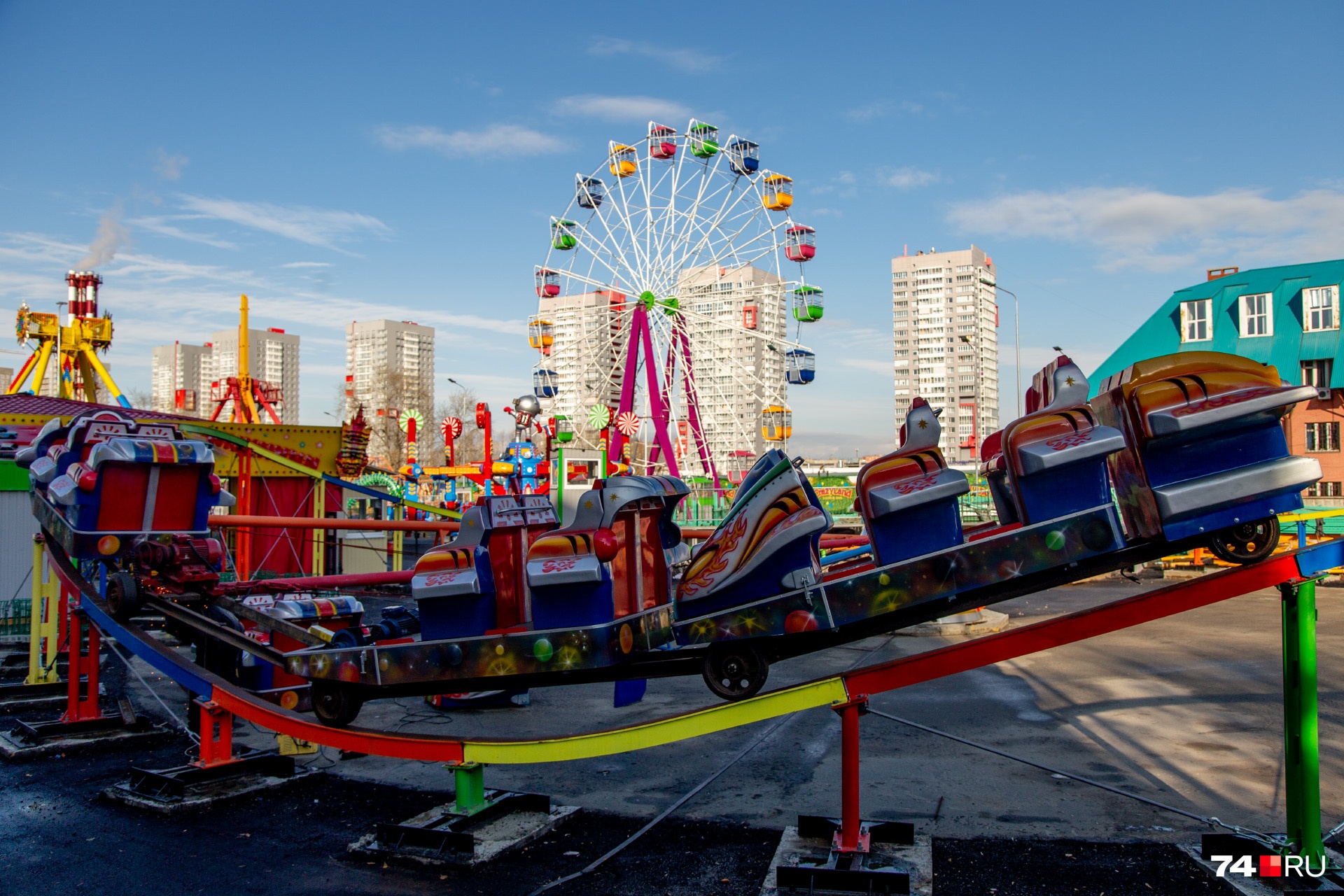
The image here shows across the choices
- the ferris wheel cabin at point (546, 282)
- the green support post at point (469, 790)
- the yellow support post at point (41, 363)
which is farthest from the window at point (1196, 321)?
the yellow support post at point (41, 363)

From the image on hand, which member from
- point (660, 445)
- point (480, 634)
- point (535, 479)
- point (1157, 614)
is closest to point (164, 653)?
point (480, 634)

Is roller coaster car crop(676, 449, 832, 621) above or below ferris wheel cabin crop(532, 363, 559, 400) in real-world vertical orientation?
below

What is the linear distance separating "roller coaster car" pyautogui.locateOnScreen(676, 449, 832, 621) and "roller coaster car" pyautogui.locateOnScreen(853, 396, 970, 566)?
311mm

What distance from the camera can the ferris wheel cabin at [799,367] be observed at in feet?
111

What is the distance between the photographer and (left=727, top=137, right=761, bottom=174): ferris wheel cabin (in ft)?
113

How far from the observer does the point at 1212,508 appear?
4676mm

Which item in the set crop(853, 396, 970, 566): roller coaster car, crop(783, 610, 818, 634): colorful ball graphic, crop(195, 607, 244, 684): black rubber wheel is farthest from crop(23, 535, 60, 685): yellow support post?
crop(853, 396, 970, 566): roller coaster car

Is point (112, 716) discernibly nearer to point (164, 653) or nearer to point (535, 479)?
point (164, 653)

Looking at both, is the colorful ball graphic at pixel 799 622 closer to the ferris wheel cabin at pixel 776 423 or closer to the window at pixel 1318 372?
the ferris wheel cabin at pixel 776 423

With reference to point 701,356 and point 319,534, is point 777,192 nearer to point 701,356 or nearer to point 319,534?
point 701,356

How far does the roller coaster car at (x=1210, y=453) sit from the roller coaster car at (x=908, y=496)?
2.79 ft

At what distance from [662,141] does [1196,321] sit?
19778 millimetres

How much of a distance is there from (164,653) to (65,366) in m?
32.9

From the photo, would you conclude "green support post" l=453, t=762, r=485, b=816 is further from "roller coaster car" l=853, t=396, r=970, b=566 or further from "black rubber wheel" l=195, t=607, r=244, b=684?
"roller coaster car" l=853, t=396, r=970, b=566
